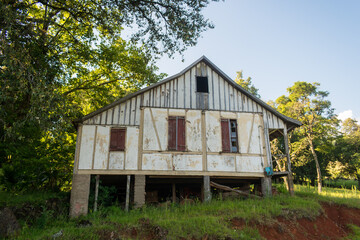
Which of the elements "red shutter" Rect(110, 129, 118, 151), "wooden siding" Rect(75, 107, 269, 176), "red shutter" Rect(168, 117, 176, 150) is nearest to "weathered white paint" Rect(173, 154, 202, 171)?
"wooden siding" Rect(75, 107, 269, 176)

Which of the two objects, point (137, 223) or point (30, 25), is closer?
point (137, 223)

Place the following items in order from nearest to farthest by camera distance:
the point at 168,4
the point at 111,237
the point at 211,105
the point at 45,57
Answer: the point at 111,237 → the point at 45,57 → the point at 168,4 → the point at 211,105

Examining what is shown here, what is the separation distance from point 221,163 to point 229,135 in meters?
1.55

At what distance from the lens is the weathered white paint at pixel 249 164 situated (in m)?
12.7

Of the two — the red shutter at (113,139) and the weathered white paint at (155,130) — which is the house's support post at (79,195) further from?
the weathered white paint at (155,130)

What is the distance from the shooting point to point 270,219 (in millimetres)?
9727

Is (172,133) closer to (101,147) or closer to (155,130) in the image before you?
(155,130)

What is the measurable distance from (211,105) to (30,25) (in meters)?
8.75

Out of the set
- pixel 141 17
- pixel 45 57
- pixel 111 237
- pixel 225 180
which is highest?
pixel 141 17

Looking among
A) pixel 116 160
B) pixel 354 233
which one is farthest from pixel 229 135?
pixel 354 233

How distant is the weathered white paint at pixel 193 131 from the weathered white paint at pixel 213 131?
0.42m

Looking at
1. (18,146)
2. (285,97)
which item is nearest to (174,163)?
(18,146)

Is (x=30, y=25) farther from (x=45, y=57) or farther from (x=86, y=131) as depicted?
(x=86, y=131)

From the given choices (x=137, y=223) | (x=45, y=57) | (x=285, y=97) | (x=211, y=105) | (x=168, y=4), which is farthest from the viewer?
(x=285, y=97)
